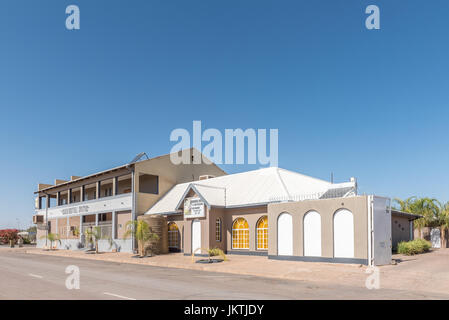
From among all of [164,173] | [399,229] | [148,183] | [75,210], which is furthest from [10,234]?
[399,229]

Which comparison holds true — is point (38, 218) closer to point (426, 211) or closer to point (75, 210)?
point (75, 210)

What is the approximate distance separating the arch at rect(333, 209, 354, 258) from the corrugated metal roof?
467cm

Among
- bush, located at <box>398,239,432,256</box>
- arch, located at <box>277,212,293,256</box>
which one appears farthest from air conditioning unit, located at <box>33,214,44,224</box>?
bush, located at <box>398,239,432,256</box>

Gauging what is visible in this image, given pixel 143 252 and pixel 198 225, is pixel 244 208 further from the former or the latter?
pixel 143 252

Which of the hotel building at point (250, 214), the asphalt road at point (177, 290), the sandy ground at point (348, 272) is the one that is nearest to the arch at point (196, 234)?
the hotel building at point (250, 214)

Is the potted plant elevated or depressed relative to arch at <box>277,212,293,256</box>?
depressed

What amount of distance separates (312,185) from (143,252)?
44.2 ft

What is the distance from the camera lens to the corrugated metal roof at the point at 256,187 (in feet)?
93.3

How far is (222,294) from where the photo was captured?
40.3 ft

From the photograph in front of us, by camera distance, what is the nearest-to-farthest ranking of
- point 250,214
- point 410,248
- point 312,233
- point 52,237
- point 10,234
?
1. point 312,233
2. point 410,248
3. point 250,214
4. point 52,237
5. point 10,234

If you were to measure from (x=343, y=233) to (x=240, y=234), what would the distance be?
9.20 meters

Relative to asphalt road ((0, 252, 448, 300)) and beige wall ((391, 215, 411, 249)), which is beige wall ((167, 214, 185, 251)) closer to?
beige wall ((391, 215, 411, 249))

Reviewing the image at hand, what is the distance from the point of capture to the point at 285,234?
24062 millimetres

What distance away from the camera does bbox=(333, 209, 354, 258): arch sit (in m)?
21.0
